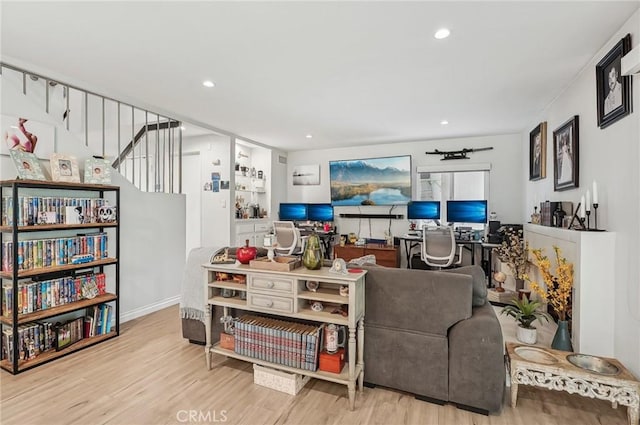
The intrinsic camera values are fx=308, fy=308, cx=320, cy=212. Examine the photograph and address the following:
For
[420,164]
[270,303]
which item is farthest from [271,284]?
[420,164]

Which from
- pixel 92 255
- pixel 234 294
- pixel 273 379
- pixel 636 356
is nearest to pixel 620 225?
pixel 636 356

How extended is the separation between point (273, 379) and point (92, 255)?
2163mm

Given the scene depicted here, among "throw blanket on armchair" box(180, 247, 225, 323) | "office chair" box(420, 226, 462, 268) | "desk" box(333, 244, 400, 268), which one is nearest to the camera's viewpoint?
"throw blanket on armchair" box(180, 247, 225, 323)

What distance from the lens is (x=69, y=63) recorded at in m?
2.72

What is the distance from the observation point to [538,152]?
4145 mm

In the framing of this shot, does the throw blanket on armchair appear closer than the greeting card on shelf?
Yes

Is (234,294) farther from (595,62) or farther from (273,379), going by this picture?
(595,62)

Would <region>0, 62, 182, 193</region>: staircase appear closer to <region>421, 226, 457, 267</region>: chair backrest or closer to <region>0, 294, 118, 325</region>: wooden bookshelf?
<region>0, 294, 118, 325</region>: wooden bookshelf

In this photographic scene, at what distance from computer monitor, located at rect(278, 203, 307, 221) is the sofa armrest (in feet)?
15.2

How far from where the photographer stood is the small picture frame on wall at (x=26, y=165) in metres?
2.49

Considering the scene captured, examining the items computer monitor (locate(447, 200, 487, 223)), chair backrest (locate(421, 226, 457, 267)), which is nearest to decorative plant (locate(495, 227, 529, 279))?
chair backrest (locate(421, 226, 457, 267))

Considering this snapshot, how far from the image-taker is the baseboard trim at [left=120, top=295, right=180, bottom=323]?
11.6 ft

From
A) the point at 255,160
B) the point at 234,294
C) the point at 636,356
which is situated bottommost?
the point at 636,356

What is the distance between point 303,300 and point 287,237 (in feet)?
9.08
